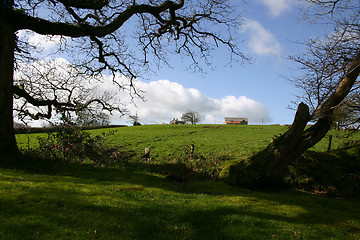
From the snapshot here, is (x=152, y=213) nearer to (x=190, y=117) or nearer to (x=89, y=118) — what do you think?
(x=89, y=118)

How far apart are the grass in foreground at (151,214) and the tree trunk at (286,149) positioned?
2.12 m

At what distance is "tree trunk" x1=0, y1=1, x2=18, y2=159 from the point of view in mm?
11562

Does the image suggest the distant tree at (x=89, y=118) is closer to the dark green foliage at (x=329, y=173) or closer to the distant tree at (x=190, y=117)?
the dark green foliage at (x=329, y=173)

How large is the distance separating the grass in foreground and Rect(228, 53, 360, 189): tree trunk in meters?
2.12

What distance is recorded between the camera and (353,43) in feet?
33.2

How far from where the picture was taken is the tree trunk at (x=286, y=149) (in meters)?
10.4

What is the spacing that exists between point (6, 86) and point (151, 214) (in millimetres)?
10900

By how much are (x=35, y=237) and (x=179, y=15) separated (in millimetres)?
15415

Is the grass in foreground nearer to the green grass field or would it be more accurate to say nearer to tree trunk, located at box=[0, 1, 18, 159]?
the green grass field

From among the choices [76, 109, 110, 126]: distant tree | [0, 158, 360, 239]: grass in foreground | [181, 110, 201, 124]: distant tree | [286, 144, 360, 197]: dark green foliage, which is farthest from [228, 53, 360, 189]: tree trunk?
[181, 110, 201, 124]: distant tree

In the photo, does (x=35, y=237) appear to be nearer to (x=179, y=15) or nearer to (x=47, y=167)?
(x=47, y=167)

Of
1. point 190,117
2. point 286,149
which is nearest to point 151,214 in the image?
point 286,149

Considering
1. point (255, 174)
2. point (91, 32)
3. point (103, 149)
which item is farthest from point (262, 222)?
point (91, 32)

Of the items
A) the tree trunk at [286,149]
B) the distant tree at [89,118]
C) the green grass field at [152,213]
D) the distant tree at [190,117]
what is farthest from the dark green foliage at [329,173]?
the distant tree at [190,117]
